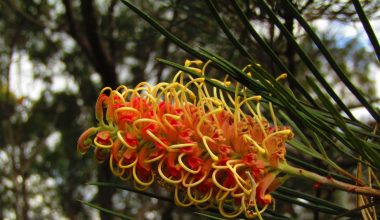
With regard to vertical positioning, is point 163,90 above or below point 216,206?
above

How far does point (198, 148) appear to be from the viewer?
0.61 meters

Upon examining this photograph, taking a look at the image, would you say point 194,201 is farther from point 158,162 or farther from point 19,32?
point 19,32

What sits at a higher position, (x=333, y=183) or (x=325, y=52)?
(x=325, y=52)

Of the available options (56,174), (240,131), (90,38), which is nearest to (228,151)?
(240,131)

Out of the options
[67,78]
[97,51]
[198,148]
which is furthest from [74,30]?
[198,148]

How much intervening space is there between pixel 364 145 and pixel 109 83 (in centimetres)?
146

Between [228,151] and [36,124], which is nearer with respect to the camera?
[228,151]

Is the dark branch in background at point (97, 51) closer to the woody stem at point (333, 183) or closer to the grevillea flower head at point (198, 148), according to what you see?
the grevillea flower head at point (198, 148)

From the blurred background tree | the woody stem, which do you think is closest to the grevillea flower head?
the woody stem

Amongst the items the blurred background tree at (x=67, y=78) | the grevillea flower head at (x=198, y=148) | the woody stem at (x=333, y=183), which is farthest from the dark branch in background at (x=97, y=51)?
the woody stem at (x=333, y=183)

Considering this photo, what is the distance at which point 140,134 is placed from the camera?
0.62m

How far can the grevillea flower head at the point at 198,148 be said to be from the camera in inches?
23.6

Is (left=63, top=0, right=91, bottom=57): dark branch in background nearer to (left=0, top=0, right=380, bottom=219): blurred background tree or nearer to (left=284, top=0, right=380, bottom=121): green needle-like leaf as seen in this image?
(left=0, top=0, right=380, bottom=219): blurred background tree

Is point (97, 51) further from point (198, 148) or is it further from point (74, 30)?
point (198, 148)
